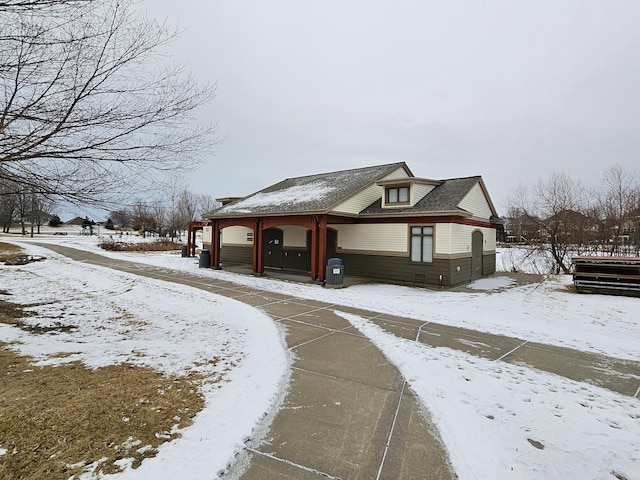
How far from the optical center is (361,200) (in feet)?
49.2

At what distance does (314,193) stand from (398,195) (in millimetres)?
4220

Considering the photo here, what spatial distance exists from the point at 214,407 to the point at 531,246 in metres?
21.6

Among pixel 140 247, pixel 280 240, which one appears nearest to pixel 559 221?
pixel 280 240

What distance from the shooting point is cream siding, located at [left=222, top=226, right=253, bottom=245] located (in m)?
20.1

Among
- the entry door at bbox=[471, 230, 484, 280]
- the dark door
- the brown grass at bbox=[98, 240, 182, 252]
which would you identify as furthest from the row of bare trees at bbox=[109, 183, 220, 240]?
the entry door at bbox=[471, 230, 484, 280]

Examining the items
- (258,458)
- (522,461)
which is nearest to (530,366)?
(522,461)

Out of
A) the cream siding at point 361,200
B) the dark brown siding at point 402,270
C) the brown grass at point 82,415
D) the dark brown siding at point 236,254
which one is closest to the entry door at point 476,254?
the dark brown siding at point 402,270

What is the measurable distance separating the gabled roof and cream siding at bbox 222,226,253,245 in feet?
6.95

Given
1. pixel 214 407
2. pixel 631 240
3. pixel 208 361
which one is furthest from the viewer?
pixel 631 240

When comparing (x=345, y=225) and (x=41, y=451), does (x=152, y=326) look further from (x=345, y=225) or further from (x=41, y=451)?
(x=345, y=225)

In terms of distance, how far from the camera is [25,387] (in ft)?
13.0

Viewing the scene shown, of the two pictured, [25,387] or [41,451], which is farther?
[25,387]

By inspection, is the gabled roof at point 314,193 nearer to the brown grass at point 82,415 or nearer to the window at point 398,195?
the window at point 398,195

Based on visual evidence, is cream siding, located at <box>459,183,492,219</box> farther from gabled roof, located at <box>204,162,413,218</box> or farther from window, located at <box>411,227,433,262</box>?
gabled roof, located at <box>204,162,413,218</box>
